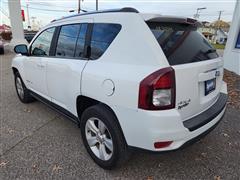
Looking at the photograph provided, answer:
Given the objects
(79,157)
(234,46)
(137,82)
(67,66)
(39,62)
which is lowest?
(79,157)

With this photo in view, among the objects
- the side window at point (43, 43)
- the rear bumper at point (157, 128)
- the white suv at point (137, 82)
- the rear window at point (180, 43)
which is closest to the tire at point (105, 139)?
the white suv at point (137, 82)

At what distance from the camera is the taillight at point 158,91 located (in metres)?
1.88

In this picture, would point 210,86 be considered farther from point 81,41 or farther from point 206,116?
point 81,41

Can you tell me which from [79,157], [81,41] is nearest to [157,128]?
[79,157]

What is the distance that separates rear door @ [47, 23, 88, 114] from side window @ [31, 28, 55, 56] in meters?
0.29

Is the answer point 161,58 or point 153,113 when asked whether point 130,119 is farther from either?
point 161,58

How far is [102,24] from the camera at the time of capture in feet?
8.13

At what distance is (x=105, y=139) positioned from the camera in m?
2.51

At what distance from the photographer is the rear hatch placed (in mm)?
2023

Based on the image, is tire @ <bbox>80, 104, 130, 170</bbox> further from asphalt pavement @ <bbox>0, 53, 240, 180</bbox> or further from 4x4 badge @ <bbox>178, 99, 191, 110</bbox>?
4x4 badge @ <bbox>178, 99, 191, 110</bbox>

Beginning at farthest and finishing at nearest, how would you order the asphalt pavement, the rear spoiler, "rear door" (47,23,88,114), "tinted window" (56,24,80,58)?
1. "tinted window" (56,24,80,58)
2. "rear door" (47,23,88,114)
3. the asphalt pavement
4. the rear spoiler

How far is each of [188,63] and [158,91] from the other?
0.50 meters

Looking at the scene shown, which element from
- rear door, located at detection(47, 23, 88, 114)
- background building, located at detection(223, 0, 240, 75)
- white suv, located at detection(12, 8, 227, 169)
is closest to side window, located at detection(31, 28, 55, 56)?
rear door, located at detection(47, 23, 88, 114)

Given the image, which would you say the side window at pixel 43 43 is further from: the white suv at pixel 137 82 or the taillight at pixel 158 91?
the taillight at pixel 158 91
